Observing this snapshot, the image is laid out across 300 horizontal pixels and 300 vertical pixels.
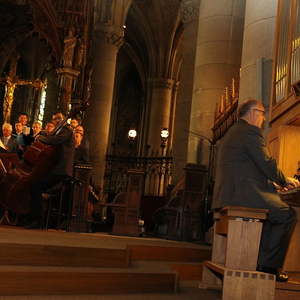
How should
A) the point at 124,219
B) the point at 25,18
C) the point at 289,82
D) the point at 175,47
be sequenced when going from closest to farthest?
the point at 289,82
the point at 124,219
the point at 25,18
the point at 175,47

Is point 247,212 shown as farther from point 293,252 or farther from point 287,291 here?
point 293,252

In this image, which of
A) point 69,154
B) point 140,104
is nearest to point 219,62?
point 69,154

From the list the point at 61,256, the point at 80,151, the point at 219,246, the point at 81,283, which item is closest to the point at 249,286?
the point at 219,246

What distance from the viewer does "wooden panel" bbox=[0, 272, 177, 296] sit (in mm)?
4191

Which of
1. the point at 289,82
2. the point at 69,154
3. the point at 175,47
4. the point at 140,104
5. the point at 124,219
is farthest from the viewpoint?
the point at 140,104

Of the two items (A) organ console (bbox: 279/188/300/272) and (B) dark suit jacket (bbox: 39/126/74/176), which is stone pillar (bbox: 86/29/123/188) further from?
(A) organ console (bbox: 279/188/300/272)

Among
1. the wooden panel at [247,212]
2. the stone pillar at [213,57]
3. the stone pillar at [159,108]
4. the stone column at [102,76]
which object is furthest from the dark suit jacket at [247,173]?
the stone pillar at [159,108]

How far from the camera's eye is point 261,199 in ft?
14.6

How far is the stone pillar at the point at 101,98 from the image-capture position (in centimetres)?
1925

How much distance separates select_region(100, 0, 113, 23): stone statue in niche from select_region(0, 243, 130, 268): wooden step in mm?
16602

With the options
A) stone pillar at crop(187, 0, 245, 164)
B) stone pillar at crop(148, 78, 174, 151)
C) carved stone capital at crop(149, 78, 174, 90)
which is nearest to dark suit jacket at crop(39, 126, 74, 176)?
stone pillar at crop(187, 0, 245, 164)

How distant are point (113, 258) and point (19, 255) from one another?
0.98 metres

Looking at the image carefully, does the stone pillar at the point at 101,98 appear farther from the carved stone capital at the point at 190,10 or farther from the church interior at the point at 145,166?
the carved stone capital at the point at 190,10

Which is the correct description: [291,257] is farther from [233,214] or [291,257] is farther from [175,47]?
[175,47]
